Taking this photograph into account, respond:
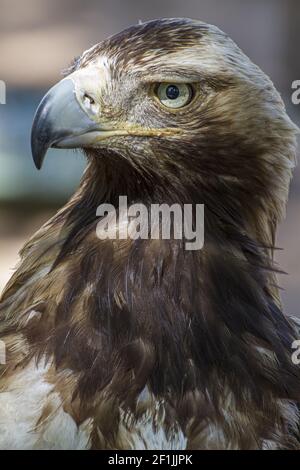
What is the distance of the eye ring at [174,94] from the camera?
1944 mm

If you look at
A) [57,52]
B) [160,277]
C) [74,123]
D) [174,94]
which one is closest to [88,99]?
[74,123]

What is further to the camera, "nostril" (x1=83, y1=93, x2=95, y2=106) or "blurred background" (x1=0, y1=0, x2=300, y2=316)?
"blurred background" (x1=0, y1=0, x2=300, y2=316)

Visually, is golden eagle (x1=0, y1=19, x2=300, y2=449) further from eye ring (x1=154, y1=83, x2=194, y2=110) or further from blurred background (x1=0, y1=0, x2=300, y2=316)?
blurred background (x1=0, y1=0, x2=300, y2=316)

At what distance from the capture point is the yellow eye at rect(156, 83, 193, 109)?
194 centimetres

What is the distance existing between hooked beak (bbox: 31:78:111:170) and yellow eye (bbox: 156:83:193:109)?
14 cm

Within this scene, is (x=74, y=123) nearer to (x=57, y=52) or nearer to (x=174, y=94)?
(x=174, y=94)

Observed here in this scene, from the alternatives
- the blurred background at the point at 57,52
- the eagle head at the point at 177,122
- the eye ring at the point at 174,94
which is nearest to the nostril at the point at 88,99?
the eagle head at the point at 177,122

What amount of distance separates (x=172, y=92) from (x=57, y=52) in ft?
11.8

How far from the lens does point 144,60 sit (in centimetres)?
194

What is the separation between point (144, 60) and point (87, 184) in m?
0.28

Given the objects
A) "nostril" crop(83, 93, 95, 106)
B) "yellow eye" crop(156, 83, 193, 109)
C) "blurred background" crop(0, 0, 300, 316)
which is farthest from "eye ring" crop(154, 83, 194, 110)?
"blurred background" crop(0, 0, 300, 316)

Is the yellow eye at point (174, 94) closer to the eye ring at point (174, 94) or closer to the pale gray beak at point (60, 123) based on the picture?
the eye ring at point (174, 94)

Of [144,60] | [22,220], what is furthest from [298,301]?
[144,60]

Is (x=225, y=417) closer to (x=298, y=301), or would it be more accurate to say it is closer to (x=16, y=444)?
(x=16, y=444)
